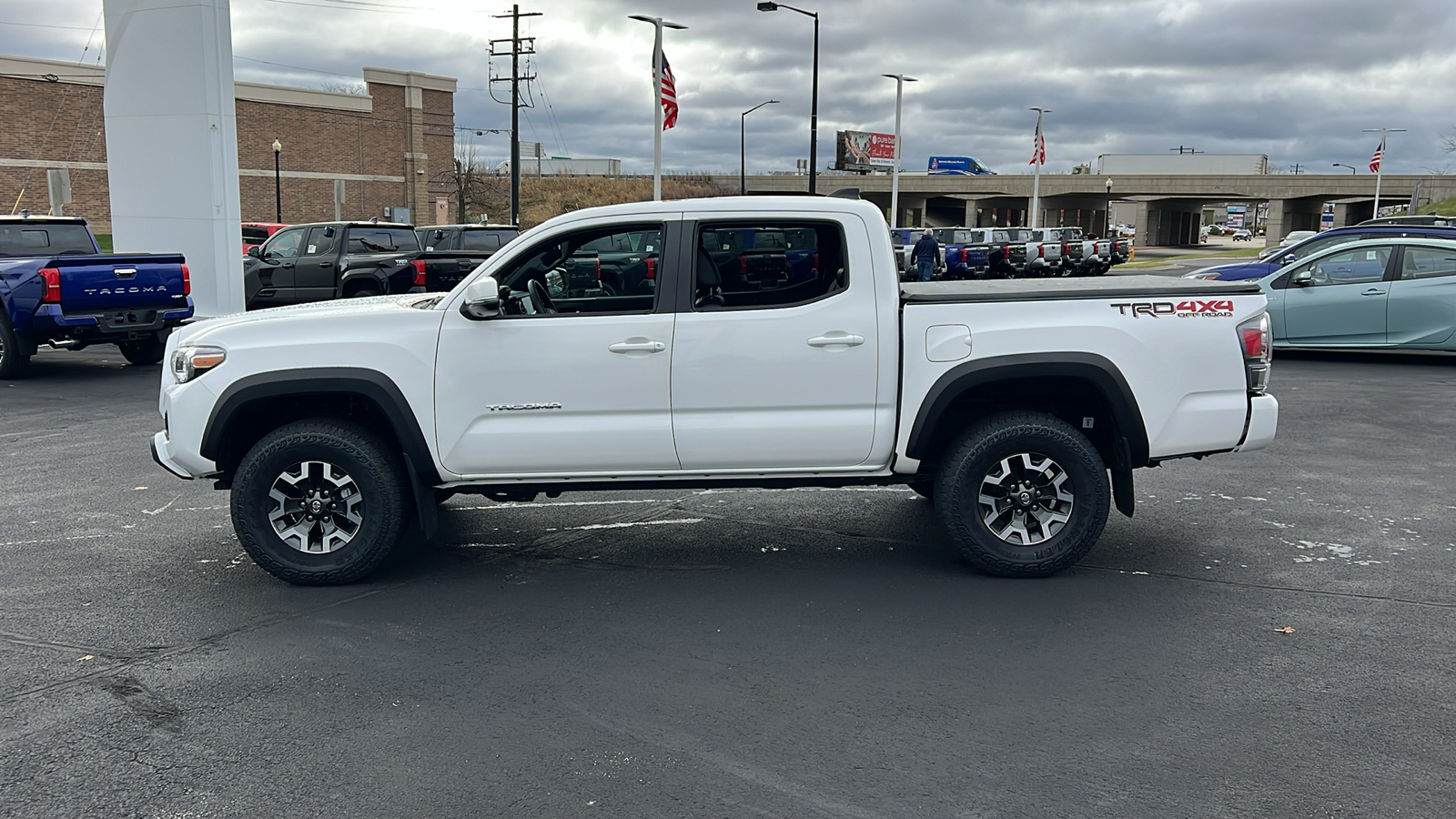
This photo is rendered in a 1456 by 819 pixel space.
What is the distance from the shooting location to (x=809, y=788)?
152 inches

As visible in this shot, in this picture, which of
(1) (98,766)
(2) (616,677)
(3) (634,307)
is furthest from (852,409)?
(1) (98,766)

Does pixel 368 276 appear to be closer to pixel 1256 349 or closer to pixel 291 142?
pixel 1256 349

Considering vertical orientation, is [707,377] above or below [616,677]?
above

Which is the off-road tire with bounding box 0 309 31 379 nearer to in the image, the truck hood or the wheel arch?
the truck hood

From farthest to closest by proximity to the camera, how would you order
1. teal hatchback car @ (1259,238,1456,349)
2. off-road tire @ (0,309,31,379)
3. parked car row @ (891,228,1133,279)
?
parked car row @ (891,228,1133,279)
teal hatchback car @ (1259,238,1456,349)
off-road tire @ (0,309,31,379)

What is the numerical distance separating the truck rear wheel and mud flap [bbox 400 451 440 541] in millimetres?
2612

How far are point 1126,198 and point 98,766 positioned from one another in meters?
110

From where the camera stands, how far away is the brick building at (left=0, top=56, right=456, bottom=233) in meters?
49.8

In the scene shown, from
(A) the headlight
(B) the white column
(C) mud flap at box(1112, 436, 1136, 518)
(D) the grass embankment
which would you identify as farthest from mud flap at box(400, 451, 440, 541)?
(D) the grass embankment

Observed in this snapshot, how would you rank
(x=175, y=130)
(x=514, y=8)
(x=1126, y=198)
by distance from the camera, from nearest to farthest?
(x=175, y=130), (x=514, y=8), (x=1126, y=198)

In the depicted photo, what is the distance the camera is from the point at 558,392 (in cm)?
589

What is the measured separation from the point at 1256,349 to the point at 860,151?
92.4 meters

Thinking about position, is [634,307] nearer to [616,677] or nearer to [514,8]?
[616,677]

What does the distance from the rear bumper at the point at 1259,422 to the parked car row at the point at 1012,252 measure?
2857cm
